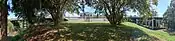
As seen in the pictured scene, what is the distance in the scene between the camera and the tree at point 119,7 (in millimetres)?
20672

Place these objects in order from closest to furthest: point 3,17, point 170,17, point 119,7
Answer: point 3,17
point 119,7
point 170,17

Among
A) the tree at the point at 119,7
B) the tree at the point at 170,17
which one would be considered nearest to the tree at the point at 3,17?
the tree at the point at 119,7

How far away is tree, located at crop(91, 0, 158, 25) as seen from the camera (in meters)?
20.7

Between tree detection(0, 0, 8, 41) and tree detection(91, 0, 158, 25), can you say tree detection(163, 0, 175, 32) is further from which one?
tree detection(0, 0, 8, 41)

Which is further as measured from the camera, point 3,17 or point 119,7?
point 119,7

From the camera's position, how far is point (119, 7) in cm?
2192

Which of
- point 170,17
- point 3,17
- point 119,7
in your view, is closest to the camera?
point 3,17

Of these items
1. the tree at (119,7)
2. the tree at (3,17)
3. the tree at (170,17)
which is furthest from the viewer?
the tree at (170,17)

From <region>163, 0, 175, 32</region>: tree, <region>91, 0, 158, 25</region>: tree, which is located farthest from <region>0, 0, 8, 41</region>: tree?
<region>163, 0, 175, 32</region>: tree

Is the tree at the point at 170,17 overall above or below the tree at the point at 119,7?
below

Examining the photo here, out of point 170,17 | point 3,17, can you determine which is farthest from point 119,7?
point 170,17

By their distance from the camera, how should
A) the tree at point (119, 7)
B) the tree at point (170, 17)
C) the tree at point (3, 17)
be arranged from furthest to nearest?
the tree at point (170, 17)
the tree at point (119, 7)
the tree at point (3, 17)

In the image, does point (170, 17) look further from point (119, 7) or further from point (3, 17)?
point (3, 17)

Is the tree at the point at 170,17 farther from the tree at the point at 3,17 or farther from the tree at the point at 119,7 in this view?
the tree at the point at 3,17
